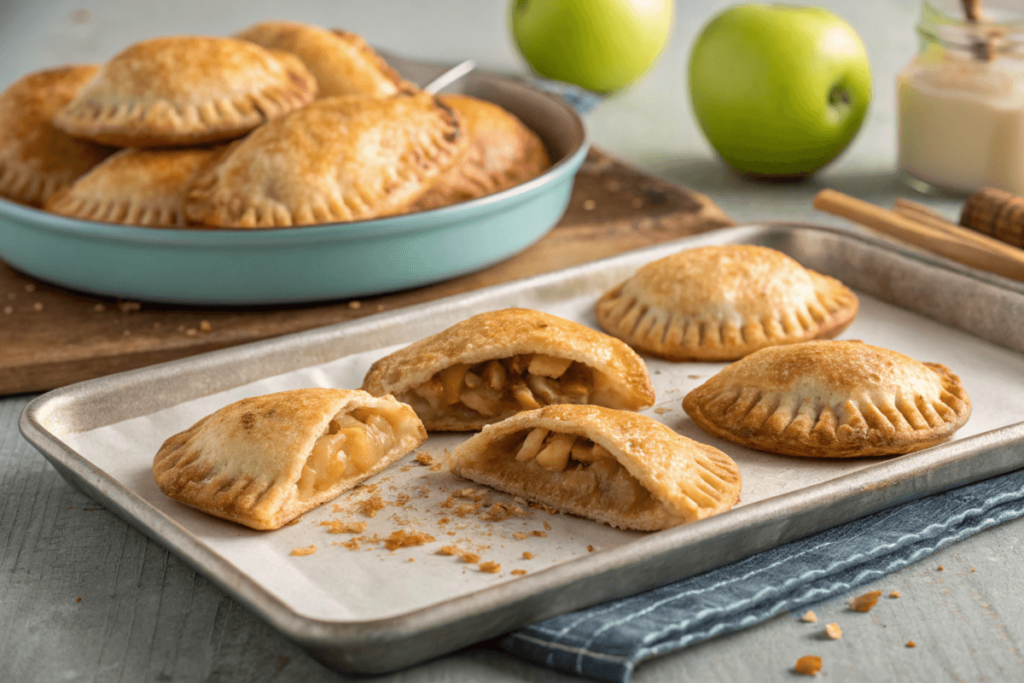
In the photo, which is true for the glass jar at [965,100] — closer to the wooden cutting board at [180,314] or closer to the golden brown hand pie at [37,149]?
the wooden cutting board at [180,314]

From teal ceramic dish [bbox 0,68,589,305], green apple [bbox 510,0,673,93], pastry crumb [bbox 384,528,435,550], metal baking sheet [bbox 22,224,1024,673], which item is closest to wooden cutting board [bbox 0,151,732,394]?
teal ceramic dish [bbox 0,68,589,305]

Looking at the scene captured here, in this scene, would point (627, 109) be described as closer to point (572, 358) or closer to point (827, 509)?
point (572, 358)

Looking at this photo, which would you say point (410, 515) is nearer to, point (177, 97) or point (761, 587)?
point (761, 587)

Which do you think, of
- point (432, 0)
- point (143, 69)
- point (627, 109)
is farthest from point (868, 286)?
point (432, 0)

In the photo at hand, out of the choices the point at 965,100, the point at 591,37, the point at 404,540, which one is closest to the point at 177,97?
the point at 404,540

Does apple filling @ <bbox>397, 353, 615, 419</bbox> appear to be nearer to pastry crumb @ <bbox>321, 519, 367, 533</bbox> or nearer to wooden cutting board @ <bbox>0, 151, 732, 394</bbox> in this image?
pastry crumb @ <bbox>321, 519, 367, 533</bbox>
